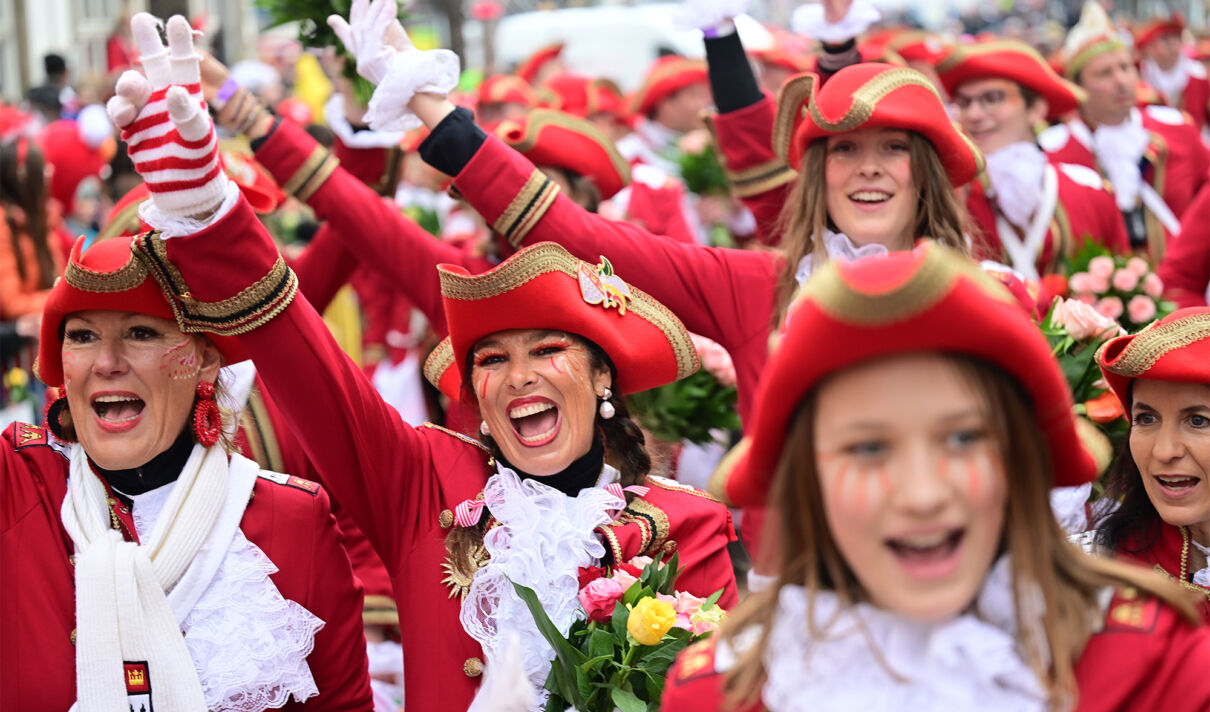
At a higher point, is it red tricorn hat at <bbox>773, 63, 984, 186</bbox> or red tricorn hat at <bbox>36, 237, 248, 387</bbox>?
red tricorn hat at <bbox>773, 63, 984, 186</bbox>

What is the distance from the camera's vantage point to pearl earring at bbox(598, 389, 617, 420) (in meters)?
3.44

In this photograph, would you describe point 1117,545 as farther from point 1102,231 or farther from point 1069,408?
point 1102,231

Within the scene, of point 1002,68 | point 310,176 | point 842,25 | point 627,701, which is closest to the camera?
point 627,701

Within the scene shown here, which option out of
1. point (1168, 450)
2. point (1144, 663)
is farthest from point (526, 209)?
point (1144, 663)

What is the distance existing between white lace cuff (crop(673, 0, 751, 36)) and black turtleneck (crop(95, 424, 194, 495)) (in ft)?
7.61

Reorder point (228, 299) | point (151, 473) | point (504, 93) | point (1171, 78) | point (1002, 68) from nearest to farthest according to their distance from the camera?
point (228, 299) < point (151, 473) < point (1002, 68) < point (504, 93) < point (1171, 78)

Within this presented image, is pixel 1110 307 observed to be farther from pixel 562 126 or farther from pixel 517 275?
pixel 517 275

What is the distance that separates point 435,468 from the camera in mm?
3371

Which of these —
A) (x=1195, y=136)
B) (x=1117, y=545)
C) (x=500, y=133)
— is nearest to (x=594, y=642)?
(x=1117, y=545)

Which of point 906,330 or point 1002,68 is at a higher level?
point 906,330

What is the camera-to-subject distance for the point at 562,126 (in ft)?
18.0

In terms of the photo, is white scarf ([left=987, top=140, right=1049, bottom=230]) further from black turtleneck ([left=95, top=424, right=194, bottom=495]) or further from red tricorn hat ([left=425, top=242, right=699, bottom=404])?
black turtleneck ([left=95, top=424, right=194, bottom=495])

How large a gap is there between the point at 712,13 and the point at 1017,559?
3.06 metres

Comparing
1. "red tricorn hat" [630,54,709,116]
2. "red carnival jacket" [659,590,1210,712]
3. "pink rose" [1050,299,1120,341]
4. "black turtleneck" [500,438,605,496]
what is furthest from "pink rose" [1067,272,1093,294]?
"red tricorn hat" [630,54,709,116]
